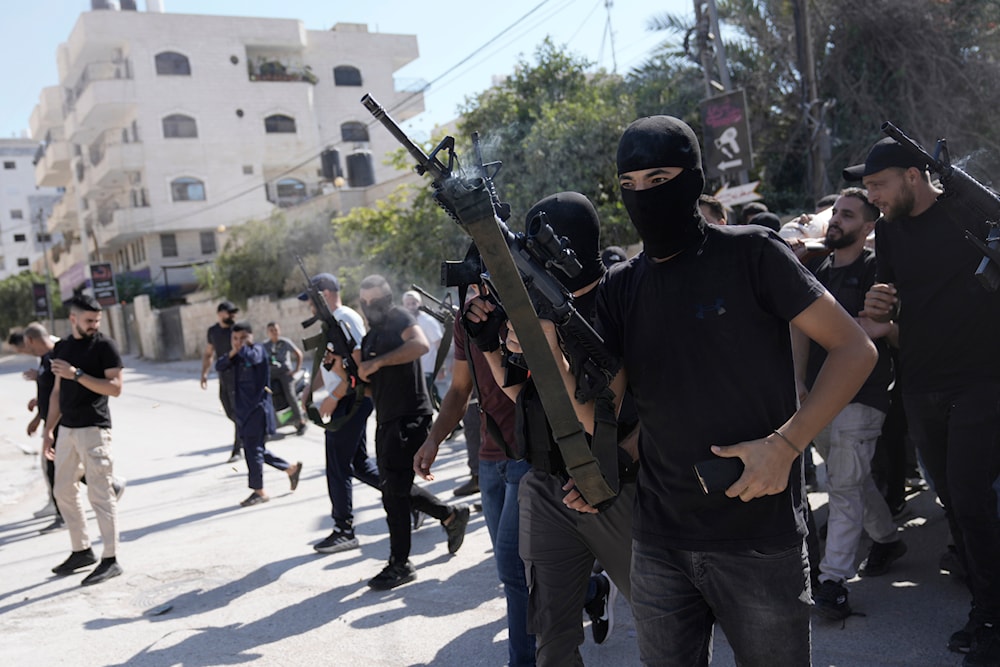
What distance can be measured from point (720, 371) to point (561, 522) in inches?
44.5

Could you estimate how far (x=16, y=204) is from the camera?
293 feet

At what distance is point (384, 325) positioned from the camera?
5.61m

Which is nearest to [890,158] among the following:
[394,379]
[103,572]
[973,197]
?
[973,197]

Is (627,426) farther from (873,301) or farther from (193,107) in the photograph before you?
(193,107)

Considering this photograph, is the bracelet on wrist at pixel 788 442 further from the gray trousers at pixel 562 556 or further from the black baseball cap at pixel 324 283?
the black baseball cap at pixel 324 283

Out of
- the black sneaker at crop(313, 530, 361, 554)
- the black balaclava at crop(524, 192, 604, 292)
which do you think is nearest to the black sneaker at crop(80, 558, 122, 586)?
the black sneaker at crop(313, 530, 361, 554)

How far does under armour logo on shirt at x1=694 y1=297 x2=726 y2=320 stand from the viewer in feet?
7.14

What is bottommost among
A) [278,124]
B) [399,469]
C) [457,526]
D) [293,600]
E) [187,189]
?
[293,600]

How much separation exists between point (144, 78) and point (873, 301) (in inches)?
1842

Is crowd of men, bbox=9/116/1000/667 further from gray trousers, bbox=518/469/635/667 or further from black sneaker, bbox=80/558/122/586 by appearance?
black sneaker, bbox=80/558/122/586

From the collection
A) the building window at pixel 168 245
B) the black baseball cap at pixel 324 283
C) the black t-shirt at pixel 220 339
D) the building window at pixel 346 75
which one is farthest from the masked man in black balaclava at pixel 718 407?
the building window at pixel 346 75

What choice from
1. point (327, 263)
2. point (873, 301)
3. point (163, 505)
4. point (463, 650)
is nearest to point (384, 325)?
point (463, 650)

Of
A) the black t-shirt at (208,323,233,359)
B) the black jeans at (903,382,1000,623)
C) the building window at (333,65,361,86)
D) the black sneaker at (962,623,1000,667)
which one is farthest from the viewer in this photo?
the building window at (333,65,361,86)

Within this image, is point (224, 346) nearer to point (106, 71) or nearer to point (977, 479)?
point (977, 479)
